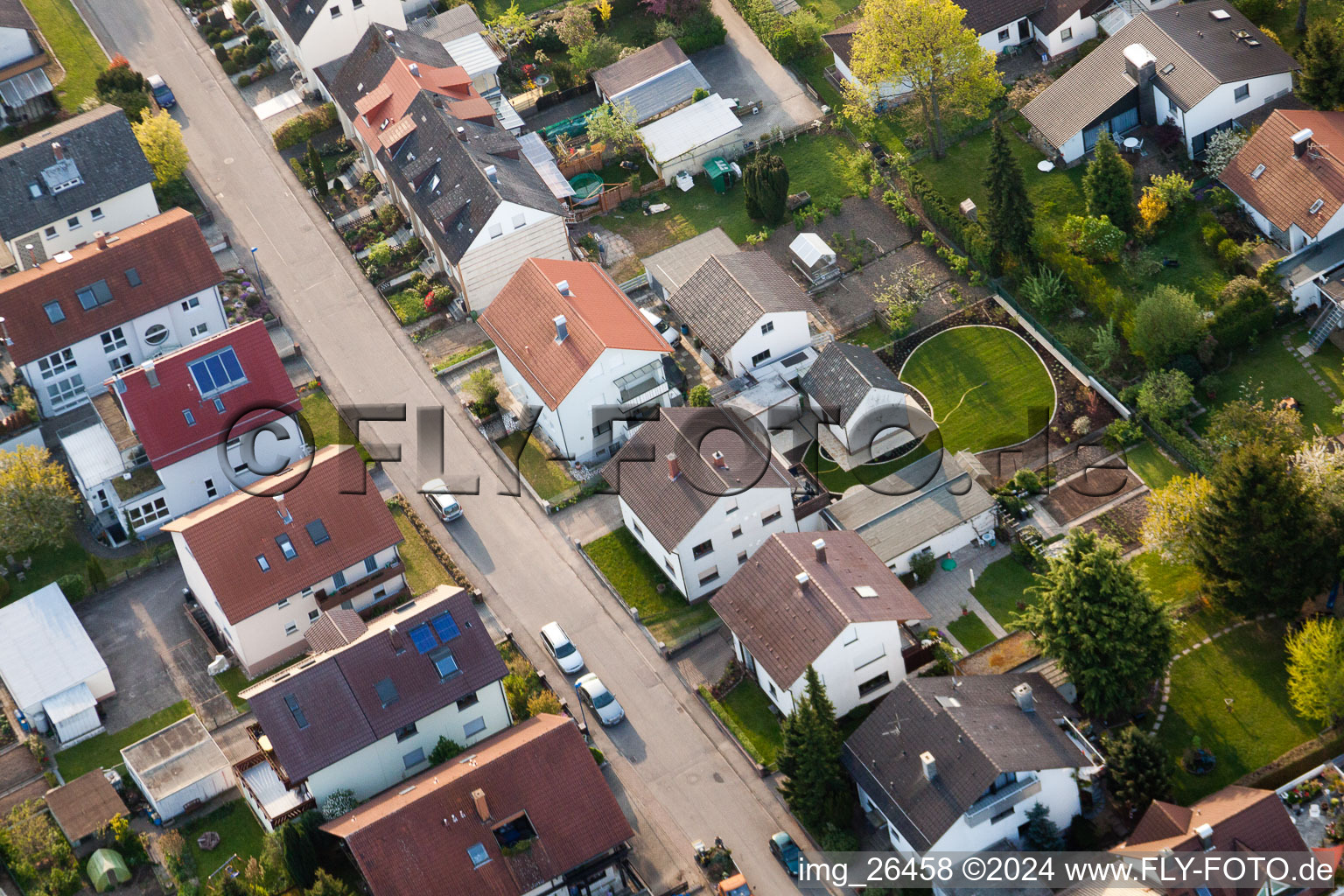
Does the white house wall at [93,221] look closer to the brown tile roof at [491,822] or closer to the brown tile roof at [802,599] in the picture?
the brown tile roof at [491,822]

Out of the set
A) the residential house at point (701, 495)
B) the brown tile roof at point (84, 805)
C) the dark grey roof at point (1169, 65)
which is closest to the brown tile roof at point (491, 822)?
the brown tile roof at point (84, 805)

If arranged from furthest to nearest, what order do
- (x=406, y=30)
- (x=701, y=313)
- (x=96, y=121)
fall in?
(x=406, y=30)
(x=96, y=121)
(x=701, y=313)

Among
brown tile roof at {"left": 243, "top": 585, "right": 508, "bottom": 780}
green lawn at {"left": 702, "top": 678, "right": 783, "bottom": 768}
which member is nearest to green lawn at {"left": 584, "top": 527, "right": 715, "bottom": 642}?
green lawn at {"left": 702, "top": 678, "right": 783, "bottom": 768}

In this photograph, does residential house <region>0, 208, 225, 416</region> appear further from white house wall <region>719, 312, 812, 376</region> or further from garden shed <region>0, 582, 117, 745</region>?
white house wall <region>719, 312, 812, 376</region>

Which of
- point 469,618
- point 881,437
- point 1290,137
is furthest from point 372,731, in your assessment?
point 1290,137

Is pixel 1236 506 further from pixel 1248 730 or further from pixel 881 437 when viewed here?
pixel 881 437
